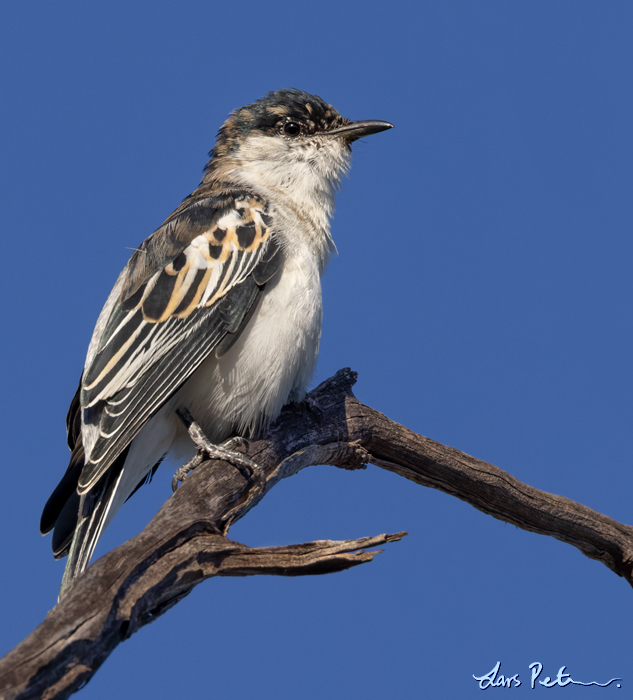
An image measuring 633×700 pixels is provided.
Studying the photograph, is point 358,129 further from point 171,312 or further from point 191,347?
point 191,347

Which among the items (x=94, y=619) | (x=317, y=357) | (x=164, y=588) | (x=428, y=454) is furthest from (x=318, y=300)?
(x=94, y=619)

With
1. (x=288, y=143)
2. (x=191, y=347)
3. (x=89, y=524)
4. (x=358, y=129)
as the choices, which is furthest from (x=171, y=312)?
(x=358, y=129)

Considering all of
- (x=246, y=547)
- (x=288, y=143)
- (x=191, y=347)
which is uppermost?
(x=288, y=143)

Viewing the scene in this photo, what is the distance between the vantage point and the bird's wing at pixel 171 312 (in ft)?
17.2

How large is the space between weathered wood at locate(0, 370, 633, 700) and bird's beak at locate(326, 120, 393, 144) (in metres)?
2.35

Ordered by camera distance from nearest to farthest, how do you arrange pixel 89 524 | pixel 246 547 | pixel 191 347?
pixel 246 547
pixel 89 524
pixel 191 347

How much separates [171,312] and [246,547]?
1955 millimetres

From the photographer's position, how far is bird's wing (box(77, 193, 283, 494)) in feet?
17.2

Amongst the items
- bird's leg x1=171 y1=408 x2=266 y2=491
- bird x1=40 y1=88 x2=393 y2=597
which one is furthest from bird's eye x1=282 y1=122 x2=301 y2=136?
bird's leg x1=171 y1=408 x2=266 y2=491

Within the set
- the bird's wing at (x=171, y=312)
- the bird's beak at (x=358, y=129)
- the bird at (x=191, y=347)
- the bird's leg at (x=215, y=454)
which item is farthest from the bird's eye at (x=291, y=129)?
the bird's leg at (x=215, y=454)

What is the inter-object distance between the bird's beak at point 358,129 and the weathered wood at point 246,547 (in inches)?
92.5

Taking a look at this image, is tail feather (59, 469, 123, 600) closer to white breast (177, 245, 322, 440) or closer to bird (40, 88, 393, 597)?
bird (40, 88, 393, 597)

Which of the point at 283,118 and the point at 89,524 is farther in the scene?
the point at 283,118

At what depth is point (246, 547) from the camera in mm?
4496
